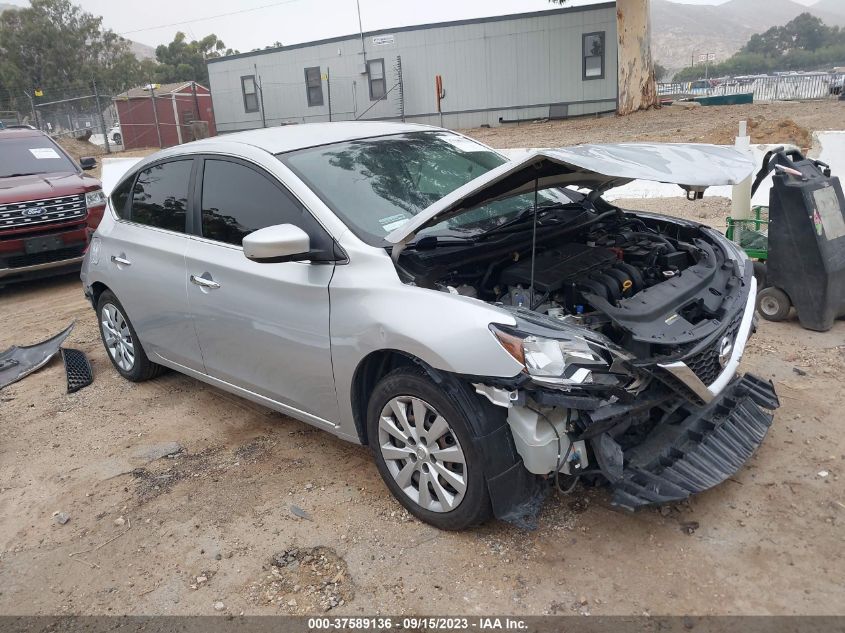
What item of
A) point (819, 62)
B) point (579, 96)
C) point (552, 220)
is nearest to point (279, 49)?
point (579, 96)

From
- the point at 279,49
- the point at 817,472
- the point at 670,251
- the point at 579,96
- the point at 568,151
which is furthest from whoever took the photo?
the point at 279,49

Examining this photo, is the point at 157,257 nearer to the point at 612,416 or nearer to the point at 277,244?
the point at 277,244

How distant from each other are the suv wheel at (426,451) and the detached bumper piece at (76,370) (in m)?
3.23

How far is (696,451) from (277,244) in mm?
2168

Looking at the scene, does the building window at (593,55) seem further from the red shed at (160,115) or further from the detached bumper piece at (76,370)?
the detached bumper piece at (76,370)

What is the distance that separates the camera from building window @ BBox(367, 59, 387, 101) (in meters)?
27.1

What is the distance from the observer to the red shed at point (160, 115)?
32781 millimetres

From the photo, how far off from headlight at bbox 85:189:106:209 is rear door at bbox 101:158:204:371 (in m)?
4.12

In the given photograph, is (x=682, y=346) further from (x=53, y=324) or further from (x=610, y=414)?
(x=53, y=324)

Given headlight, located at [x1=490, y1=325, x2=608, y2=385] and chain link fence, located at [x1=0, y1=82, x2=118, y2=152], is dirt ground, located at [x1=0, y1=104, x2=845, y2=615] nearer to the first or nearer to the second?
headlight, located at [x1=490, y1=325, x2=608, y2=385]

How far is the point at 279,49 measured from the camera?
28938 mm

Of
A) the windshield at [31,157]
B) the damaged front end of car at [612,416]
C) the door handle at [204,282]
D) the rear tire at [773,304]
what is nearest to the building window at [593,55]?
the windshield at [31,157]

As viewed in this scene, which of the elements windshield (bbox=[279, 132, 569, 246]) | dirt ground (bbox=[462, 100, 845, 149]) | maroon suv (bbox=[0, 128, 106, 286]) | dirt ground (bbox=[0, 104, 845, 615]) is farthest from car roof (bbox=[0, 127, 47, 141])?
dirt ground (bbox=[462, 100, 845, 149])

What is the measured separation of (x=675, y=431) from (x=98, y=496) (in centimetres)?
312
